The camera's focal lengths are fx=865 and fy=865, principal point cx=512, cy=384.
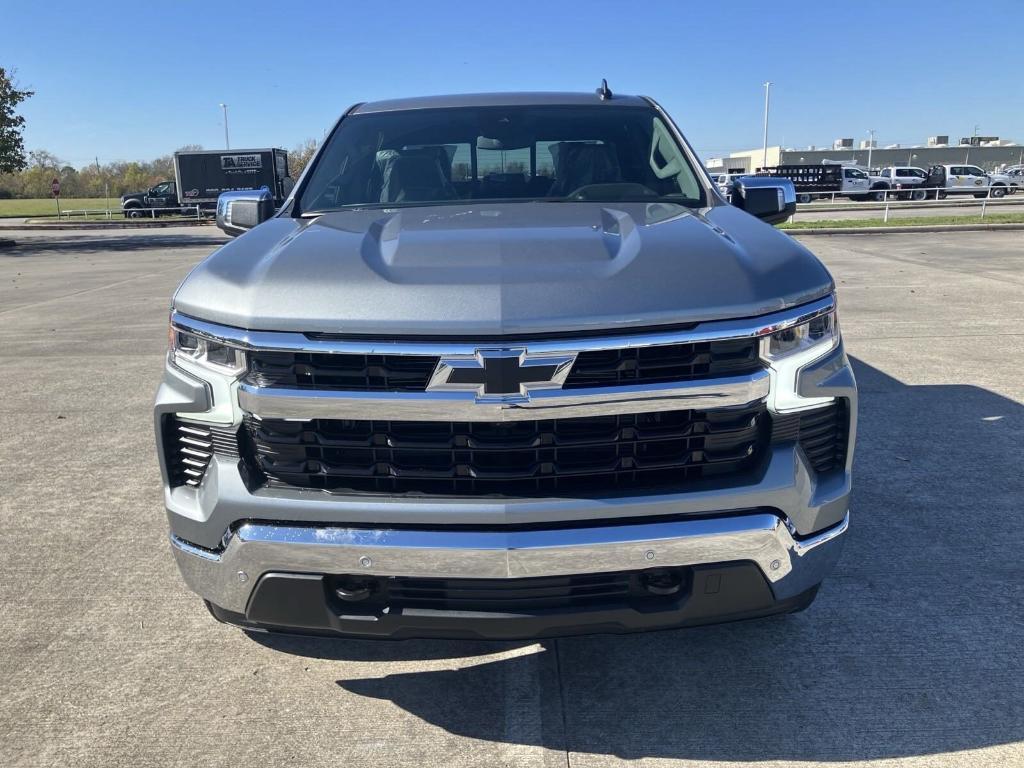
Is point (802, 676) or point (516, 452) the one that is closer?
point (516, 452)

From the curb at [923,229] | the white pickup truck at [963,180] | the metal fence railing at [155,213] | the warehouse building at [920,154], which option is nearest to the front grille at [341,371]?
the curb at [923,229]

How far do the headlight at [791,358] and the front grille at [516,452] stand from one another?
7 centimetres

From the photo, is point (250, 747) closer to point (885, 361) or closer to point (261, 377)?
point (261, 377)

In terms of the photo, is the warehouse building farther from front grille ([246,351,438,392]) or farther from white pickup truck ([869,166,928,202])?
front grille ([246,351,438,392])

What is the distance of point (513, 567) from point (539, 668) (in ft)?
2.88

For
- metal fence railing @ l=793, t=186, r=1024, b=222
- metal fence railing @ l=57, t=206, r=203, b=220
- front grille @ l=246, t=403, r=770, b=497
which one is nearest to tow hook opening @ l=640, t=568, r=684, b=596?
front grille @ l=246, t=403, r=770, b=497

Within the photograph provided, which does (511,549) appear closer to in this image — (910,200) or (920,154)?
(910,200)

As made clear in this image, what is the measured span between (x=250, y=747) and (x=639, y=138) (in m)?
2.95

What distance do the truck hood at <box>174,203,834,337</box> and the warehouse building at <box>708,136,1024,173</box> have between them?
7650cm

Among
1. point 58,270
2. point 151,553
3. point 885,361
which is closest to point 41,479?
point 151,553

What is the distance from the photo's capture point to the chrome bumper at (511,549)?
7.27 feet

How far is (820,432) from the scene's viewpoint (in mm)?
2449

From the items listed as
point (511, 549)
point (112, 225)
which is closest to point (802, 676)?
point (511, 549)

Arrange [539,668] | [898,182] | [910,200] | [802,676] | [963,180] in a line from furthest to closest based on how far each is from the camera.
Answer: [898,182]
[963,180]
[910,200]
[539,668]
[802,676]
